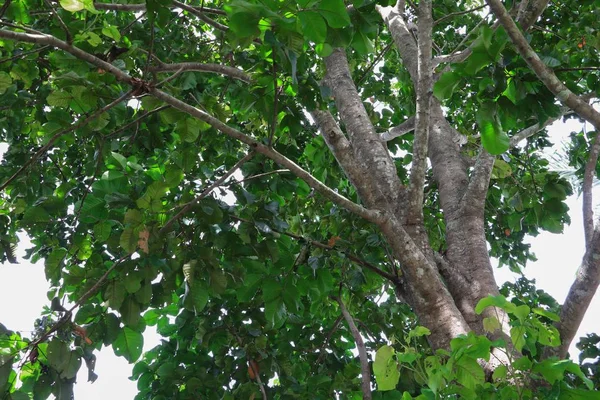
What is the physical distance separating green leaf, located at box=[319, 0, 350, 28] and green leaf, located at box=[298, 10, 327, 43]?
22 millimetres

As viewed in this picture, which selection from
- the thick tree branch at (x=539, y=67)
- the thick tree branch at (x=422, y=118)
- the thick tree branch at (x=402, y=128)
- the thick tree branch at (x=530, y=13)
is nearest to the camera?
the thick tree branch at (x=539, y=67)

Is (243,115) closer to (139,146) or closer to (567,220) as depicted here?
(139,146)

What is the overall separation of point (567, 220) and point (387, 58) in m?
2.35

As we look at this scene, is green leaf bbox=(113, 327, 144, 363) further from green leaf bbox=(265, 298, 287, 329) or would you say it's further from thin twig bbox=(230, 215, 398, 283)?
thin twig bbox=(230, 215, 398, 283)

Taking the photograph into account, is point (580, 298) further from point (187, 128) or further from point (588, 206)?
point (187, 128)

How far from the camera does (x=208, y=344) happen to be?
334 centimetres

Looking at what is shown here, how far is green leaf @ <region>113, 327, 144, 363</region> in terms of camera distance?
7.96 feet

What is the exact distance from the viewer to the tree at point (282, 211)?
6.31 ft

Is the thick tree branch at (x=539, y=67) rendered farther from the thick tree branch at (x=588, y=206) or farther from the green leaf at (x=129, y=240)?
the green leaf at (x=129, y=240)

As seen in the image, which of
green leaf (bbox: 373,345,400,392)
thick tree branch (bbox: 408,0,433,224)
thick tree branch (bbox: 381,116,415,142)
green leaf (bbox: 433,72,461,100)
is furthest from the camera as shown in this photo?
thick tree branch (bbox: 381,116,415,142)

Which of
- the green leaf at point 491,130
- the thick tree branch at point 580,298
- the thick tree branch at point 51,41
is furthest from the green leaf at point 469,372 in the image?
the thick tree branch at point 51,41

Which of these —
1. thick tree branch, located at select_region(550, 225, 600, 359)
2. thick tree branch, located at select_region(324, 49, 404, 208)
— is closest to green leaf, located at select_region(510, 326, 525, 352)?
thick tree branch, located at select_region(550, 225, 600, 359)

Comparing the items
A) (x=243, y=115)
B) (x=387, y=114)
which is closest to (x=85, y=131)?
(x=243, y=115)

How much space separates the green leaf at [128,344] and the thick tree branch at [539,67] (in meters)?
1.79
